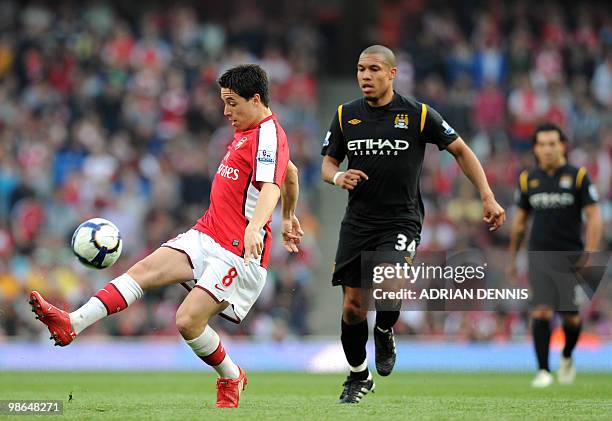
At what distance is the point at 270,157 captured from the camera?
819 cm

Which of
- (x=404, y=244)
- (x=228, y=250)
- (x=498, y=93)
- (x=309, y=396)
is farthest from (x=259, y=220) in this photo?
(x=498, y=93)

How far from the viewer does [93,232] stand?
829 cm

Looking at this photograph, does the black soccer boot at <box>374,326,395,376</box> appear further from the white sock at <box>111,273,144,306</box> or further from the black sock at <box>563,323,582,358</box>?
the black sock at <box>563,323,582,358</box>

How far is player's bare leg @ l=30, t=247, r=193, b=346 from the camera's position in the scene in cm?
770

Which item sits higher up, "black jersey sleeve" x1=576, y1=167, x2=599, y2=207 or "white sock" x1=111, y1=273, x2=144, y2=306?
"black jersey sleeve" x1=576, y1=167, x2=599, y2=207

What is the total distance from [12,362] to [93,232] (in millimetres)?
8334

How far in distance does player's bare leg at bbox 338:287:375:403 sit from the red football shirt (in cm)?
85

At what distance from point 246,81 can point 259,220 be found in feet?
3.71

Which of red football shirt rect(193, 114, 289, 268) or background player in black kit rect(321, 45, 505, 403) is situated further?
background player in black kit rect(321, 45, 505, 403)

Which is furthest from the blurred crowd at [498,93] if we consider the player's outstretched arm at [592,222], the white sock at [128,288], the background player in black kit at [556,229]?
the white sock at [128,288]

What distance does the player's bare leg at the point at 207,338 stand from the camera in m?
8.05

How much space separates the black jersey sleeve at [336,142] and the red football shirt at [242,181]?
0.76m

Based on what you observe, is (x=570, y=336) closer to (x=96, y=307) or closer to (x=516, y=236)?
(x=516, y=236)

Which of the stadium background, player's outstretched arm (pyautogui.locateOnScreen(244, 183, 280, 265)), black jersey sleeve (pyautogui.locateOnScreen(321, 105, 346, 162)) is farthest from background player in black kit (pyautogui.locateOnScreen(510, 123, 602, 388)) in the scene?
player's outstretched arm (pyautogui.locateOnScreen(244, 183, 280, 265))
